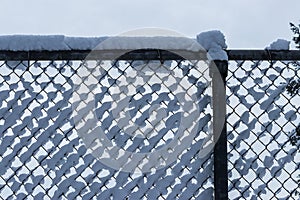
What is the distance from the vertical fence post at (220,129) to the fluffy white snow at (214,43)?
0.14ft

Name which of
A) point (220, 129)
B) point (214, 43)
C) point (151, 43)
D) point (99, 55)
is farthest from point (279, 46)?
point (99, 55)

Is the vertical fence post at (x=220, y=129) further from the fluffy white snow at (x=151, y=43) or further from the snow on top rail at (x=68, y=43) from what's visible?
the snow on top rail at (x=68, y=43)

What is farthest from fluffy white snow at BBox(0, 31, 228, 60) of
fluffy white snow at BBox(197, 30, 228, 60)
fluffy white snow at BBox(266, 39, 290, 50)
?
fluffy white snow at BBox(266, 39, 290, 50)

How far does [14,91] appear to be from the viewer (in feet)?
8.91

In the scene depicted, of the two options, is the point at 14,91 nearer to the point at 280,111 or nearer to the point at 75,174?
the point at 75,174

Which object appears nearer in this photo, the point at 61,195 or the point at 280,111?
the point at 61,195

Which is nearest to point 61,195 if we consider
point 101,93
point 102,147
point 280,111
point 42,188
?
point 42,188

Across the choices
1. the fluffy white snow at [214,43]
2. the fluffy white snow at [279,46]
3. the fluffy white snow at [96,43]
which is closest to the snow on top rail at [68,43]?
the fluffy white snow at [96,43]

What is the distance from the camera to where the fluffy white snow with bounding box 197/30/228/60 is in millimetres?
2707

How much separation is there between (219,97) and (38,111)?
32.0 inches

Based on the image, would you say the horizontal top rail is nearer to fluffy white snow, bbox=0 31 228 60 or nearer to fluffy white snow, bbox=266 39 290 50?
fluffy white snow, bbox=0 31 228 60

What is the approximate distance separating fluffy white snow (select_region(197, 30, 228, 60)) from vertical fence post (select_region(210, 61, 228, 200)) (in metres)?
0.04

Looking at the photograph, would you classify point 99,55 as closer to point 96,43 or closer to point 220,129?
point 96,43

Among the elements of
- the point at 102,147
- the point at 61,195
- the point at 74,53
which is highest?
the point at 74,53
